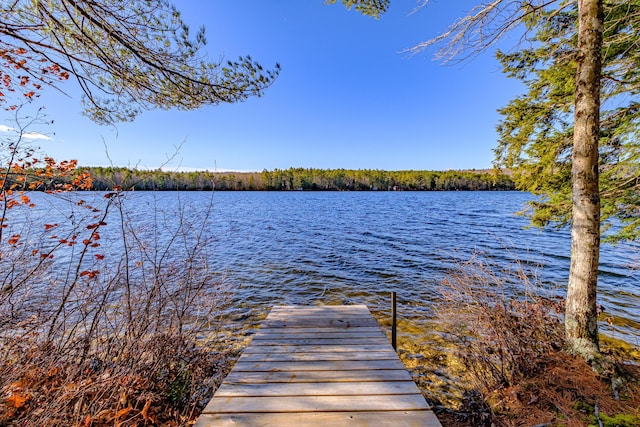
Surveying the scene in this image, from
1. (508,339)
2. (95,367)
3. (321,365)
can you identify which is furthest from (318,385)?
(95,367)

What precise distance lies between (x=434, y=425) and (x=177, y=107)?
5.52 metres

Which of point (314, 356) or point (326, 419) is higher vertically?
point (326, 419)

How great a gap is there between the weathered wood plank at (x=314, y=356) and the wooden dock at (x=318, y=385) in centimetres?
1

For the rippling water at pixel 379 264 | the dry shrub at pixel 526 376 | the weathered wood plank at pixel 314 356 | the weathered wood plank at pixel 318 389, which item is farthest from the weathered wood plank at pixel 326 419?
the rippling water at pixel 379 264

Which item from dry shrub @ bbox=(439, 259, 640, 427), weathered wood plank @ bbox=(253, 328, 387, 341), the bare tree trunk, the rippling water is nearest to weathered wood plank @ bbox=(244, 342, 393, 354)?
weathered wood plank @ bbox=(253, 328, 387, 341)

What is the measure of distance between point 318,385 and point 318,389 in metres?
0.06

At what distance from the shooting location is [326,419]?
213cm

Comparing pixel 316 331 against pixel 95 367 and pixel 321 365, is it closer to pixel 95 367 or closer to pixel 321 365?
pixel 321 365

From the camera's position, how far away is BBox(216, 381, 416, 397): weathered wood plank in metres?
2.45

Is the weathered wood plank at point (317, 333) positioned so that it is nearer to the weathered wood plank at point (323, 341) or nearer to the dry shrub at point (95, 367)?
the weathered wood plank at point (323, 341)

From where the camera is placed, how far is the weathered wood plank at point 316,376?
2.65 metres

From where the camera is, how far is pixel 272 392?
2480 mm

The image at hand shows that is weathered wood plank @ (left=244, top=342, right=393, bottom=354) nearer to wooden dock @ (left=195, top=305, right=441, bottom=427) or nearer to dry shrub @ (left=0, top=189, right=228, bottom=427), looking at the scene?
wooden dock @ (left=195, top=305, right=441, bottom=427)

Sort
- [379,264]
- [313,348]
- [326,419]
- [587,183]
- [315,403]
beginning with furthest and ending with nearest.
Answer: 1. [379,264]
2. [313,348]
3. [587,183]
4. [315,403]
5. [326,419]
